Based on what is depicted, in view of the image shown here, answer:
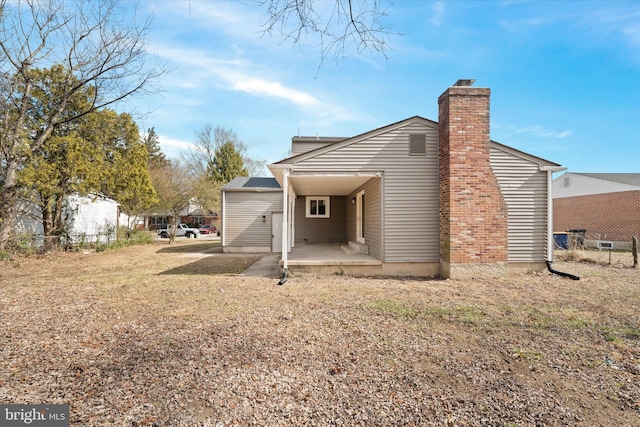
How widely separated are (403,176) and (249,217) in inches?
353

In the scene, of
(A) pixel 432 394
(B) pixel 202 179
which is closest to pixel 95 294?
(A) pixel 432 394

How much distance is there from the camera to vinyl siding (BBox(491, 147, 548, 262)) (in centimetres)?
823

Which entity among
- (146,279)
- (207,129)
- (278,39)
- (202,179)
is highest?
(207,129)

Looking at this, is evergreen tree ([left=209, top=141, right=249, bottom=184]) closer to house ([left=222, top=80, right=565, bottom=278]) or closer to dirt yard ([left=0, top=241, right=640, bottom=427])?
house ([left=222, top=80, right=565, bottom=278])

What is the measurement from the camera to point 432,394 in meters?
2.65

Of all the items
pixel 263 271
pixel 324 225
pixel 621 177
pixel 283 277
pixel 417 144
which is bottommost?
pixel 263 271

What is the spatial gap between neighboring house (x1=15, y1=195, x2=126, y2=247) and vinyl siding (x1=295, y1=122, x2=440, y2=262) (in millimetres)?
13127

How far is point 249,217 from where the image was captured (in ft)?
49.3

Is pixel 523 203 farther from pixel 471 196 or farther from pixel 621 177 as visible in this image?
pixel 621 177

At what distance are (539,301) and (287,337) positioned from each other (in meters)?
4.81

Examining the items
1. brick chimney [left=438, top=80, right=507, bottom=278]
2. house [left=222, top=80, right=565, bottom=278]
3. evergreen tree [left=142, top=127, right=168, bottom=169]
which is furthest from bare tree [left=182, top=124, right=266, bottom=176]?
brick chimney [left=438, top=80, right=507, bottom=278]

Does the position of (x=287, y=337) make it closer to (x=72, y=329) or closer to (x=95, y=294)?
(x=72, y=329)

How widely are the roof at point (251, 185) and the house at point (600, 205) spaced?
1895 cm

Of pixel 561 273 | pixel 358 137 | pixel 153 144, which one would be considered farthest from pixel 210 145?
pixel 561 273
